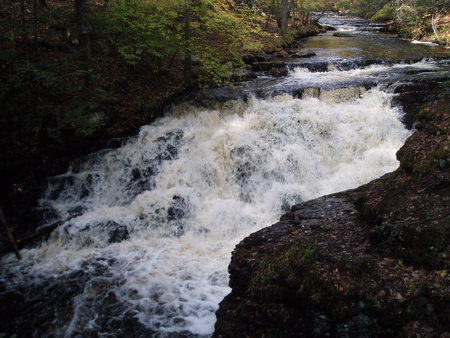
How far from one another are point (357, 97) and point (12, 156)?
Result: 12.5 metres

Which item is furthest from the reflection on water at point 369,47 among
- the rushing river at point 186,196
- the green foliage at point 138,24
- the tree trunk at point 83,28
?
the tree trunk at point 83,28

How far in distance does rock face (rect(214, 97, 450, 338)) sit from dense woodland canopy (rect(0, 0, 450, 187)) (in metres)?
6.18

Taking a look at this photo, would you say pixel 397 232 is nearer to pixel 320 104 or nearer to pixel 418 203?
pixel 418 203

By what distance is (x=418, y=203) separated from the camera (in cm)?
436

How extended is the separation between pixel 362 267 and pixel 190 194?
585cm

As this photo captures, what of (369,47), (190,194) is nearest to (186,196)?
(190,194)

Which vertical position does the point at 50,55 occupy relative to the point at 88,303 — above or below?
above

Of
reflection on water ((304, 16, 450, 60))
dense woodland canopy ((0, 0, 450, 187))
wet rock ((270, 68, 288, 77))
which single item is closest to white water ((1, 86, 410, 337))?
dense woodland canopy ((0, 0, 450, 187))

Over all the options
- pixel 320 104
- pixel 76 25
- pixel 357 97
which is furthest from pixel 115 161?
pixel 357 97

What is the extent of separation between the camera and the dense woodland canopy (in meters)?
7.95

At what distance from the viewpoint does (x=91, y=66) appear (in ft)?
29.6

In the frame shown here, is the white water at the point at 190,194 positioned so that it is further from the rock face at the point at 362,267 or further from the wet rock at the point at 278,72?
the wet rock at the point at 278,72

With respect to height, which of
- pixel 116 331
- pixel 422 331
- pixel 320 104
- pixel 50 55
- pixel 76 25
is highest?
pixel 76 25

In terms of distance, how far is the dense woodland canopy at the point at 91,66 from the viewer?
795 cm
